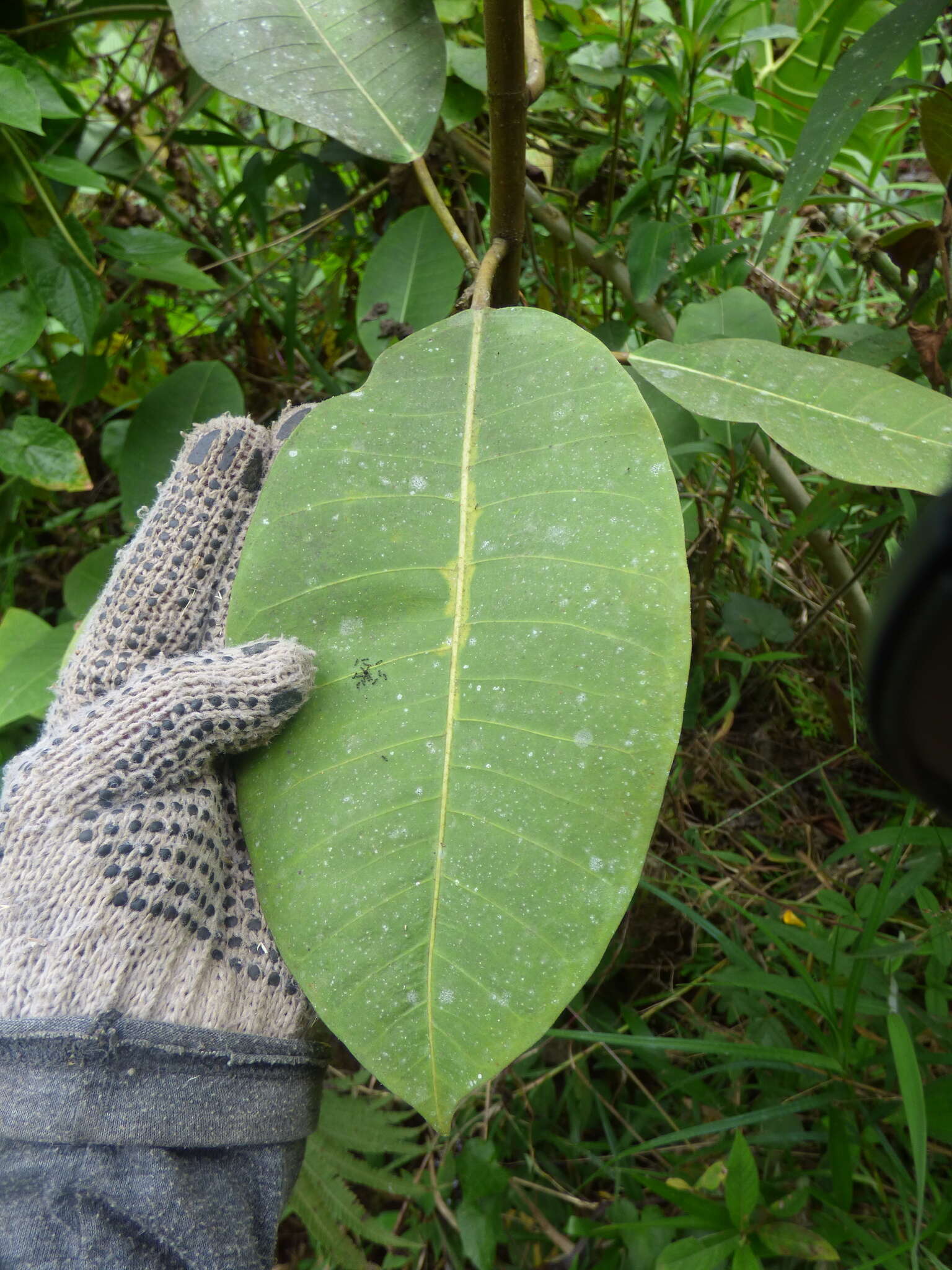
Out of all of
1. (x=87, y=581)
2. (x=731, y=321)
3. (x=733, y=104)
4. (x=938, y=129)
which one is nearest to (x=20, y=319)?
(x=87, y=581)

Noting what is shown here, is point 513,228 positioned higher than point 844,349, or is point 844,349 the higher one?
point 513,228

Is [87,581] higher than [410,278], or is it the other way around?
[410,278]

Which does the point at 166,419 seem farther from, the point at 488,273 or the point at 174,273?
the point at 488,273

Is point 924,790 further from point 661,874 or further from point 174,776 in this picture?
point 661,874

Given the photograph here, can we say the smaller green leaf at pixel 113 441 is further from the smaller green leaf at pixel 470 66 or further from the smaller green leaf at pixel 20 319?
the smaller green leaf at pixel 470 66

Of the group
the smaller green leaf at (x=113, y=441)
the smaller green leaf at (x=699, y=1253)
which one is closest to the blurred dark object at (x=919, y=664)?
the smaller green leaf at (x=699, y=1253)

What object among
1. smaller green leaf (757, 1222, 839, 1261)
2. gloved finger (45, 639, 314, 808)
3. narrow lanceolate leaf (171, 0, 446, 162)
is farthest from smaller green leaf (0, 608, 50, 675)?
smaller green leaf (757, 1222, 839, 1261)

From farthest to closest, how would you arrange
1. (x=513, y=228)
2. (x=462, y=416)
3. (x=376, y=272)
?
(x=376, y=272), (x=513, y=228), (x=462, y=416)

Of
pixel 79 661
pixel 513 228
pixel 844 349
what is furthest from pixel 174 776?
pixel 844 349
